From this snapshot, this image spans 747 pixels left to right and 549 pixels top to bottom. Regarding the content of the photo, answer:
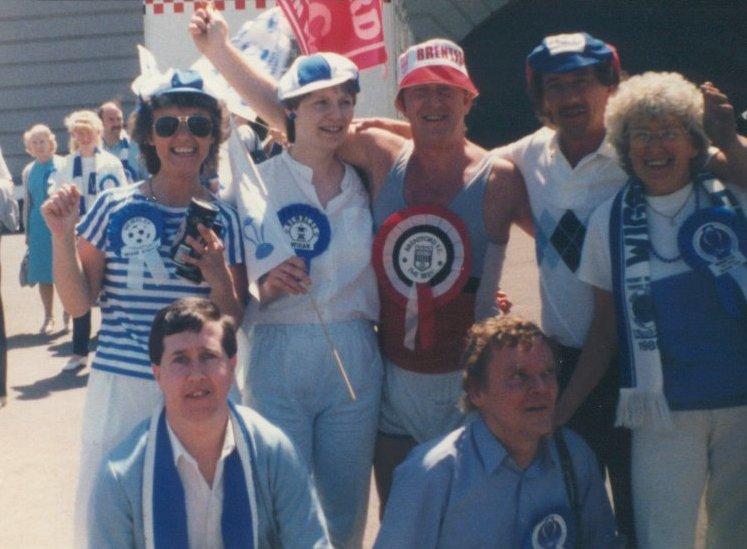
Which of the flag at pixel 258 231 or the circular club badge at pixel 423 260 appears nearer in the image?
the flag at pixel 258 231

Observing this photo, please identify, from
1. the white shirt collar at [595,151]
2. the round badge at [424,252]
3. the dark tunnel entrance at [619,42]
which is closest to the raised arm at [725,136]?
the white shirt collar at [595,151]

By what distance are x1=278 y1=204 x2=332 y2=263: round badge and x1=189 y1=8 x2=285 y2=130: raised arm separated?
1.15 ft

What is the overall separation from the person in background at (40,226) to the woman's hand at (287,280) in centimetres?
646

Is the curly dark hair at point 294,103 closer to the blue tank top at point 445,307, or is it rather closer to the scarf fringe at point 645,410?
the blue tank top at point 445,307

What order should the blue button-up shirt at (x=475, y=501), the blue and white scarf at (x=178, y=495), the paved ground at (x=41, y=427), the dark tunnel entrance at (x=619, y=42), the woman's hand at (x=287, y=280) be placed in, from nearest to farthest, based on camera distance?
the blue and white scarf at (x=178, y=495)
the blue button-up shirt at (x=475, y=501)
the woman's hand at (x=287, y=280)
the paved ground at (x=41, y=427)
the dark tunnel entrance at (x=619, y=42)

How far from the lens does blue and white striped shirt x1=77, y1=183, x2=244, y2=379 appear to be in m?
3.52

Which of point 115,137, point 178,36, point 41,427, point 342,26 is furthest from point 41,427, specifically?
point 115,137

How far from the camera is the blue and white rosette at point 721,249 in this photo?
3307mm

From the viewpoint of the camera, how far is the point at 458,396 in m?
3.83

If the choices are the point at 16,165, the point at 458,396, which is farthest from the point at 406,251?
the point at 16,165

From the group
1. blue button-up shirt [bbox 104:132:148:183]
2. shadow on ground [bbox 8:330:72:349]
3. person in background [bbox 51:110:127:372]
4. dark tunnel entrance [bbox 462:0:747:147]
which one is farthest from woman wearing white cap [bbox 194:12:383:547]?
dark tunnel entrance [bbox 462:0:747:147]

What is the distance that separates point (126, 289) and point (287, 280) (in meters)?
0.46

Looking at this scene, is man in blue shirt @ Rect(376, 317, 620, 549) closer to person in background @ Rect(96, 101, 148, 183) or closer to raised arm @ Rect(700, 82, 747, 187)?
raised arm @ Rect(700, 82, 747, 187)

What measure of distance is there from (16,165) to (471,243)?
1633cm
